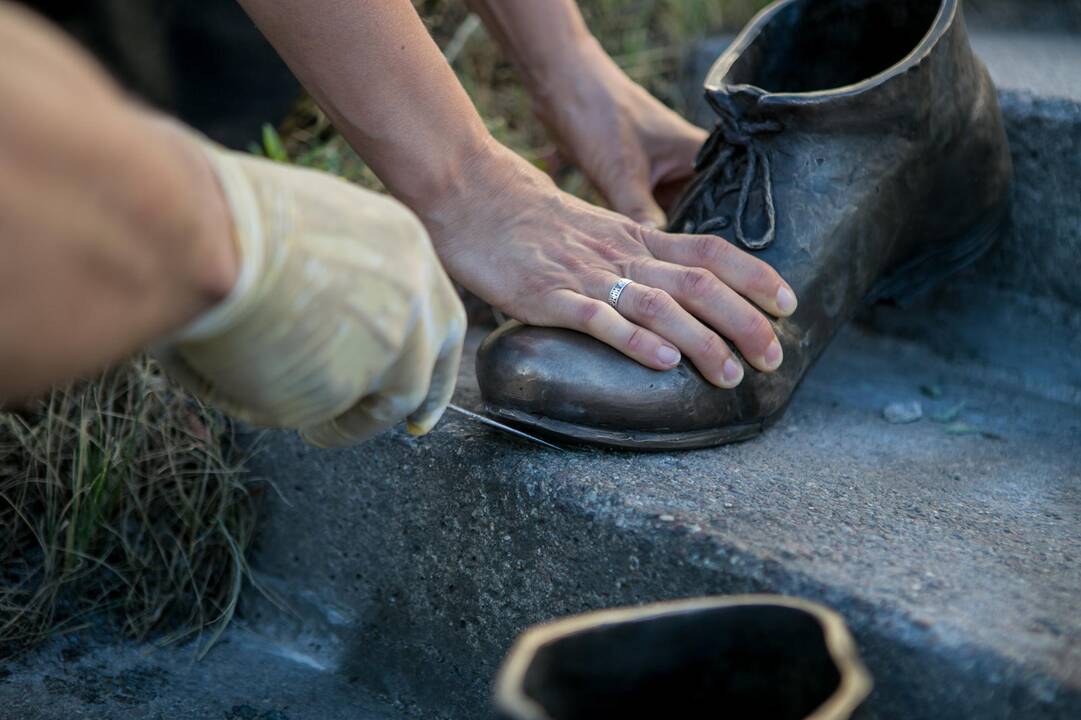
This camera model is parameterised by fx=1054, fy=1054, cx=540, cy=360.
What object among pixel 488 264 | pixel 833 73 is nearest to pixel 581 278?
pixel 488 264

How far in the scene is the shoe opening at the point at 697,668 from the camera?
24.1 inches

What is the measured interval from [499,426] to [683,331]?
8.3 inches

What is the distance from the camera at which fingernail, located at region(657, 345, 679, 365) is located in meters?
1.00

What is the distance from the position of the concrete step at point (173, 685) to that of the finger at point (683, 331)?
0.48 m

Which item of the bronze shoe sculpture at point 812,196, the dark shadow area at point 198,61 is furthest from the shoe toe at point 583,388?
the dark shadow area at point 198,61

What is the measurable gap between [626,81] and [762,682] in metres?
1.05

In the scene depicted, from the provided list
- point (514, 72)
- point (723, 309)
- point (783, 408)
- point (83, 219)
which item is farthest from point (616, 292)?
point (514, 72)

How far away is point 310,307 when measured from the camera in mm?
666

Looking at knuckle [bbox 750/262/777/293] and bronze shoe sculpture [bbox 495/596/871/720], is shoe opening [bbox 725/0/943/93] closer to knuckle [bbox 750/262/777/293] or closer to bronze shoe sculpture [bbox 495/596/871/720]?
knuckle [bbox 750/262/777/293]

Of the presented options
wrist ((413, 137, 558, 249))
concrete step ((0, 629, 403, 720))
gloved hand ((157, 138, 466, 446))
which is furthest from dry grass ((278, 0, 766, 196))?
gloved hand ((157, 138, 466, 446))

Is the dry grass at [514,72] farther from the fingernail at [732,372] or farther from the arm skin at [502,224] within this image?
the fingernail at [732,372]

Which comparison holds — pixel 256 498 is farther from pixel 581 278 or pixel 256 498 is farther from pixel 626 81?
pixel 626 81

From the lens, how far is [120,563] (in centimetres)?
120

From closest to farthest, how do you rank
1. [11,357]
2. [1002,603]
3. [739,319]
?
[11,357] < [1002,603] < [739,319]
